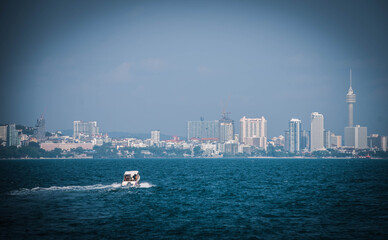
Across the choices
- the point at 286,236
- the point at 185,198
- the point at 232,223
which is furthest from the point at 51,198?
the point at 286,236

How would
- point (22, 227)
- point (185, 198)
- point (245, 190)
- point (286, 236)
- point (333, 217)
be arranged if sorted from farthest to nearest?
point (245, 190) < point (185, 198) < point (333, 217) < point (22, 227) < point (286, 236)

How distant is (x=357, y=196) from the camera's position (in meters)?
64.5

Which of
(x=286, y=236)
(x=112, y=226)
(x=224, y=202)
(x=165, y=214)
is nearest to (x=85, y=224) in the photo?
(x=112, y=226)

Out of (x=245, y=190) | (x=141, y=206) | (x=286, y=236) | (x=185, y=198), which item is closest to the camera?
(x=286, y=236)

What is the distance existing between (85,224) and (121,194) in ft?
83.2

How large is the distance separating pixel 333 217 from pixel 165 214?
17457mm

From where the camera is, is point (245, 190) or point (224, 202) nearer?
point (224, 202)

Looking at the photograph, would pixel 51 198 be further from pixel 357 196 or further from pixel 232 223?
pixel 357 196

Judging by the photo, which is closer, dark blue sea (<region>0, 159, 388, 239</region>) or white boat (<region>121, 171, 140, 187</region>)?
dark blue sea (<region>0, 159, 388, 239</region>)

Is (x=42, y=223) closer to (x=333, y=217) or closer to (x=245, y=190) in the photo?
(x=333, y=217)

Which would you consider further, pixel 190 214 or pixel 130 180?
pixel 130 180

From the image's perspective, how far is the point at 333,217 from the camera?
151 ft

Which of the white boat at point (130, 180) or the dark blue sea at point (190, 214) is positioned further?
the white boat at point (130, 180)

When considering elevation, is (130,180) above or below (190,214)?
above
